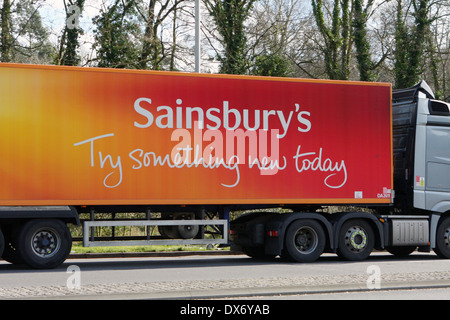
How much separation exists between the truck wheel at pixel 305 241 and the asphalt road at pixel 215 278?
0.25 metres

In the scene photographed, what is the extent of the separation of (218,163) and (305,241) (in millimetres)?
2547

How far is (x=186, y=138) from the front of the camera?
14.9m

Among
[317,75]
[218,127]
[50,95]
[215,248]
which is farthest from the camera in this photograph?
[317,75]

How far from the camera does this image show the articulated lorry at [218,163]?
1387 cm

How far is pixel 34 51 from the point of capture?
3031cm

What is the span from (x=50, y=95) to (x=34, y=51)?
56.7 ft

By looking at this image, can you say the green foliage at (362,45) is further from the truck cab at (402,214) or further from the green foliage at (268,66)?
the truck cab at (402,214)

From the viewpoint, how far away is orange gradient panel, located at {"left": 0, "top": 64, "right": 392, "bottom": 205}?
13.8 metres

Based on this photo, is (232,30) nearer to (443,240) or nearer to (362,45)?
(362,45)

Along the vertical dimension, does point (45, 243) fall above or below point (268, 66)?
below

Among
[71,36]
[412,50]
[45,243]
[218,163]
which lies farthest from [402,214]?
[412,50]

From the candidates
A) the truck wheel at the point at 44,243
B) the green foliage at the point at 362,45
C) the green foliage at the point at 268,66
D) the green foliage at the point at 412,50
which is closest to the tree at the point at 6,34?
the green foliage at the point at 268,66
